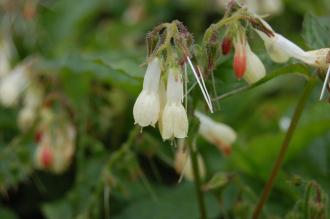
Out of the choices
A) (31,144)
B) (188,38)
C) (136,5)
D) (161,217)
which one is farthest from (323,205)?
(136,5)

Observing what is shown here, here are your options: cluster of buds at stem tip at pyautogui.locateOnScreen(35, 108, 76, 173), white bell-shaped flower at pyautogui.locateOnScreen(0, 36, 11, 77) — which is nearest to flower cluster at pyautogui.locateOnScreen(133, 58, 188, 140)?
cluster of buds at stem tip at pyautogui.locateOnScreen(35, 108, 76, 173)

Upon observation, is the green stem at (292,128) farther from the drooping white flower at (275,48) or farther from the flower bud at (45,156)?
the flower bud at (45,156)

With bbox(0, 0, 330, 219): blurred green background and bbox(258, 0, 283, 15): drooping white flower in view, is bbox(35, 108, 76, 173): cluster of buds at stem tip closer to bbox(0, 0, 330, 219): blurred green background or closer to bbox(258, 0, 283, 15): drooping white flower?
bbox(0, 0, 330, 219): blurred green background

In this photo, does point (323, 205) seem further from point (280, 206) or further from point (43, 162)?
point (43, 162)

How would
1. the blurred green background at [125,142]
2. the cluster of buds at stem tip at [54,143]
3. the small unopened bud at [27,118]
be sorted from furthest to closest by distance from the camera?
1. the small unopened bud at [27,118]
2. the cluster of buds at stem tip at [54,143]
3. the blurred green background at [125,142]

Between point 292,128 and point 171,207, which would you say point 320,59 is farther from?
point 171,207

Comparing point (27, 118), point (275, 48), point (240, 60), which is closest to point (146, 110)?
point (240, 60)

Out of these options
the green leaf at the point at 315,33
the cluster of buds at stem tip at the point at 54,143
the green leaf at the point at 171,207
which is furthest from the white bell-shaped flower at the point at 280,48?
Answer: the cluster of buds at stem tip at the point at 54,143

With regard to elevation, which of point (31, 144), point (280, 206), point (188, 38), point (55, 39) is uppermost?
point (188, 38)
